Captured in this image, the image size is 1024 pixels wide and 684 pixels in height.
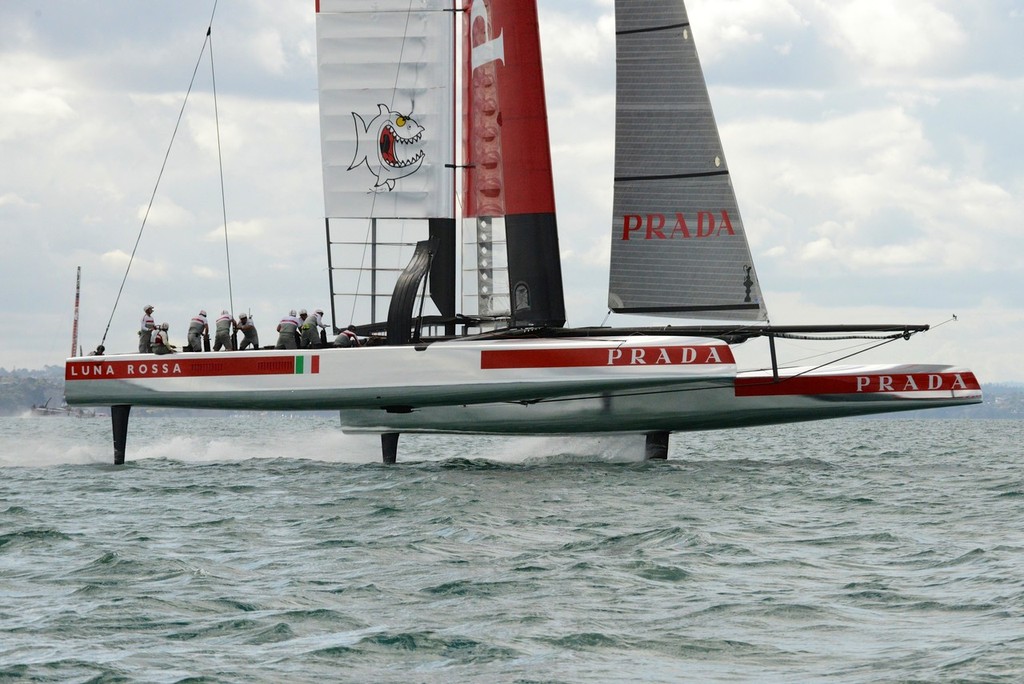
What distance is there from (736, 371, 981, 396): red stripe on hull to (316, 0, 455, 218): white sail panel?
4503mm

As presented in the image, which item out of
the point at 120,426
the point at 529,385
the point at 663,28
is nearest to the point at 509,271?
the point at 529,385

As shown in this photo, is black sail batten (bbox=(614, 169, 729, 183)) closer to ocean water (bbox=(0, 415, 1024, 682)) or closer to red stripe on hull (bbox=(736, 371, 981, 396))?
red stripe on hull (bbox=(736, 371, 981, 396))

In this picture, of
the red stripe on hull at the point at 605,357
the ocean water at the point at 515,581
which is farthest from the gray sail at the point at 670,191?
the ocean water at the point at 515,581

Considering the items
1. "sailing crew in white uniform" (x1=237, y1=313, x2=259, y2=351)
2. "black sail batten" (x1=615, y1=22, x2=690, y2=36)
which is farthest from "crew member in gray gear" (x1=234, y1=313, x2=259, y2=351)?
"black sail batten" (x1=615, y1=22, x2=690, y2=36)

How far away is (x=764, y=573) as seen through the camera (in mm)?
9008

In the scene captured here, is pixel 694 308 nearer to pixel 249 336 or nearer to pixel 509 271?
pixel 509 271

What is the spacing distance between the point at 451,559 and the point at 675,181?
8786mm

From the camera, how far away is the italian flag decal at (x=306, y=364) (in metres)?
16.7

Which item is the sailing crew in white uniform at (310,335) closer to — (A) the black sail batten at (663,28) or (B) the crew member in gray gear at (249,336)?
(B) the crew member in gray gear at (249,336)

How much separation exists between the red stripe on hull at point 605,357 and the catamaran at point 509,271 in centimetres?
2

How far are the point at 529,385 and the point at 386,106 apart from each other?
15.7ft

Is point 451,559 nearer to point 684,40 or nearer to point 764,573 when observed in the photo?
point 764,573

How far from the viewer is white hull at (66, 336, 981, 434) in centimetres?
1576

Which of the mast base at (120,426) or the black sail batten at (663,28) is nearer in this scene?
the black sail batten at (663,28)
